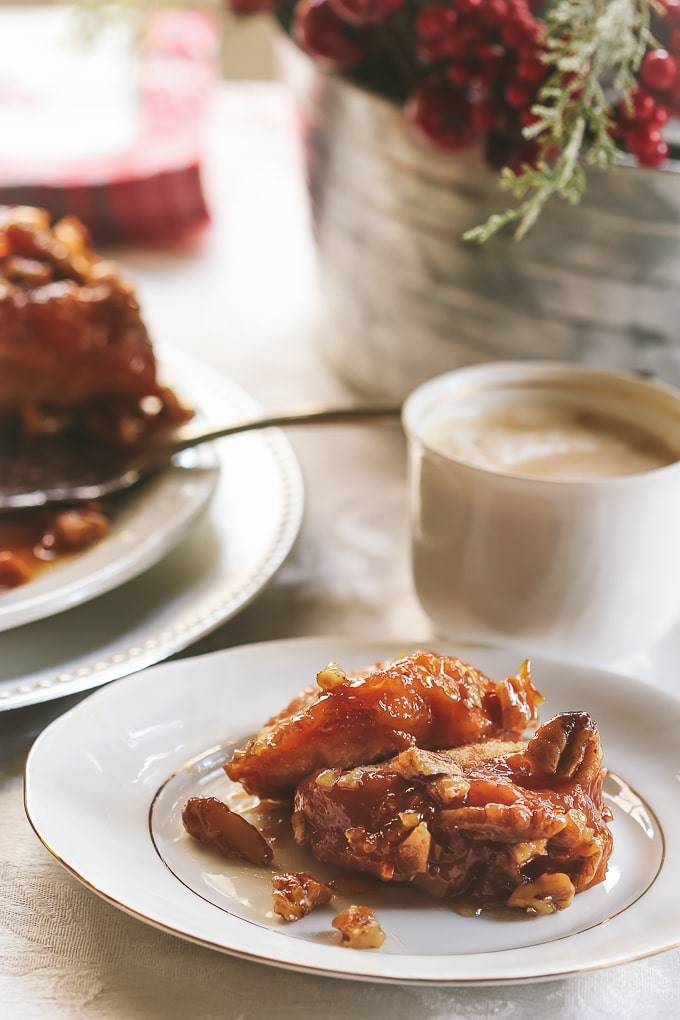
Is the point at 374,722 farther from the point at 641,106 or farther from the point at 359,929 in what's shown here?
the point at 641,106

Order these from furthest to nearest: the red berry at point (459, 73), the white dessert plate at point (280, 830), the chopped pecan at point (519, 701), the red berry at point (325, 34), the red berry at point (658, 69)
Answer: the red berry at point (325, 34) < the red berry at point (459, 73) < the red berry at point (658, 69) < the chopped pecan at point (519, 701) < the white dessert plate at point (280, 830)

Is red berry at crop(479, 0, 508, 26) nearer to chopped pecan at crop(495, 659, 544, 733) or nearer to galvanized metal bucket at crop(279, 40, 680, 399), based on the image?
galvanized metal bucket at crop(279, 40, 680, 399)

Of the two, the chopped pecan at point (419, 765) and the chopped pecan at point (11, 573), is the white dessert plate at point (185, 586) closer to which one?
the chopped pecan at point (11, 573)

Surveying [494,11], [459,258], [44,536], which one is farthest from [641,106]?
[44,536]

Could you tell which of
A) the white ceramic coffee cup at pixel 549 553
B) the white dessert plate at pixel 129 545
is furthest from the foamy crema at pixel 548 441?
the white dessert plate at pixel 129 545

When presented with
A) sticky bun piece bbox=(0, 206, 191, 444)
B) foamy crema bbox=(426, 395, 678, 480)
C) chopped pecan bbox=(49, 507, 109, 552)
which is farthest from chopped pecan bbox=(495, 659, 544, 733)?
sticky bun piece bbox=(0, 206, 191, 444)

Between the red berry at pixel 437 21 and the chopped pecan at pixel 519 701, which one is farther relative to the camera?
the red berry at pixel 437 21
